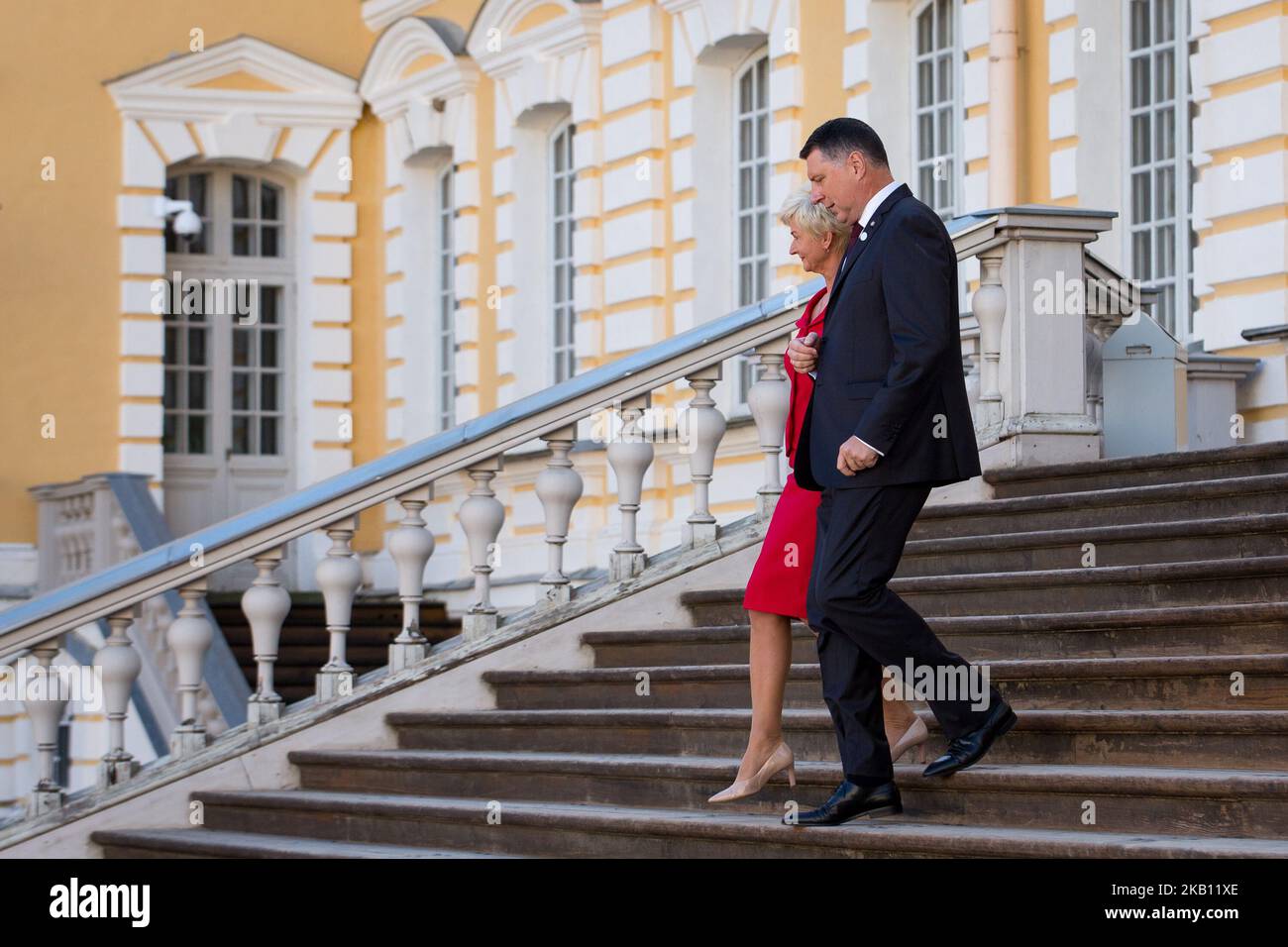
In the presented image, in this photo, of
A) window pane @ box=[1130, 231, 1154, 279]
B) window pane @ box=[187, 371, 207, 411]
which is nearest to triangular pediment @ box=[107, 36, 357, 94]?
window pane @ box=[187, 371, 207, 411]

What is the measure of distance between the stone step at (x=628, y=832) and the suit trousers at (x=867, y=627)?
27cm

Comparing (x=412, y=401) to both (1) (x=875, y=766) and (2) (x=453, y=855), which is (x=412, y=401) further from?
(1) (x=875, y=766)

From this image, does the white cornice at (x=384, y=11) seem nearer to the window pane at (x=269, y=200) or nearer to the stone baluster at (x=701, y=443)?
the window pane at (x=269, y=200)

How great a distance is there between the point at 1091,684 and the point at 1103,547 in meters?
1.24

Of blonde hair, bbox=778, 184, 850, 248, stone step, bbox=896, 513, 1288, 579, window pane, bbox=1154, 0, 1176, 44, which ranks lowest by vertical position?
stone step, bbox=896, 513, 1288, 579

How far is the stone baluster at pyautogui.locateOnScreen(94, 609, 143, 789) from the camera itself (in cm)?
920

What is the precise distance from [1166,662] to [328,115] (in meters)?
14.2

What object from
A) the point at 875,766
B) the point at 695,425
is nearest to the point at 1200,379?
the point at 695,425

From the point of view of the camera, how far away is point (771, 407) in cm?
A: 945

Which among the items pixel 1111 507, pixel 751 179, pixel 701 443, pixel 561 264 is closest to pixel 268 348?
pixel 561 264

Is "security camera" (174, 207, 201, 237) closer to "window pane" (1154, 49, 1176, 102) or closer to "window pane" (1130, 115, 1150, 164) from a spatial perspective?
"window pane" (1130, 115, 1150, 164)

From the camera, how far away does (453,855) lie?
26.1ft

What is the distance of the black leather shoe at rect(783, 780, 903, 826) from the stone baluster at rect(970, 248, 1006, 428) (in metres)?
3.23

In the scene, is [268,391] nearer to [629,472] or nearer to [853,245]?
[629,472]
